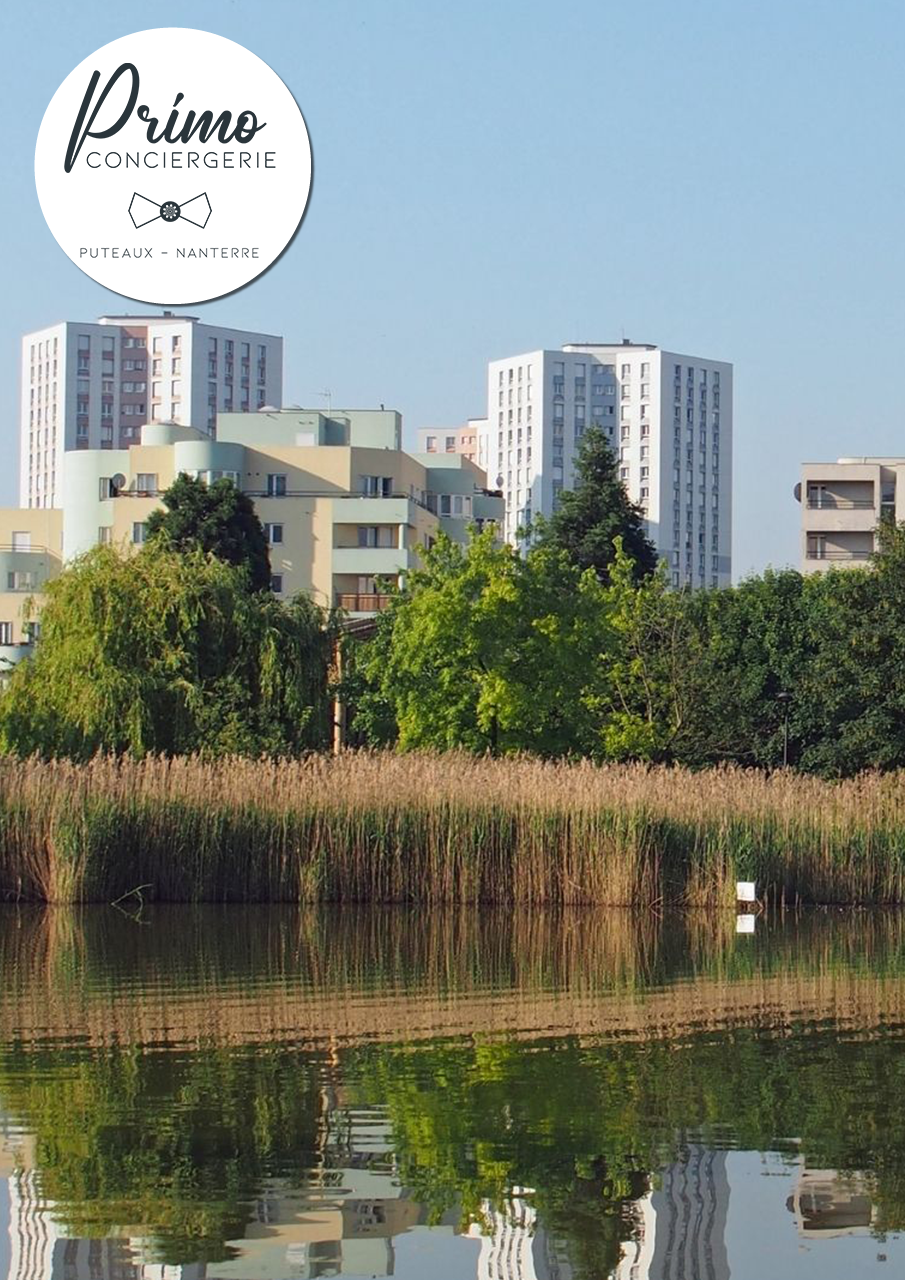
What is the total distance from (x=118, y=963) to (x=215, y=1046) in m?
4.98

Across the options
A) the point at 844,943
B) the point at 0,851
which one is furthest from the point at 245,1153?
the point at 0,851

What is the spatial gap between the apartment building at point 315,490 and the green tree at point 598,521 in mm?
20333

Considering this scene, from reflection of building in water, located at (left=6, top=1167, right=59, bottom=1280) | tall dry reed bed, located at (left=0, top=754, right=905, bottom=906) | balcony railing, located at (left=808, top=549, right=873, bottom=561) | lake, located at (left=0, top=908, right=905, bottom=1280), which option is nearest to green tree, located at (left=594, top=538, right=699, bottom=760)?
tall dry reed bed, located at (left=0, top=754, right=905, bottom=906)

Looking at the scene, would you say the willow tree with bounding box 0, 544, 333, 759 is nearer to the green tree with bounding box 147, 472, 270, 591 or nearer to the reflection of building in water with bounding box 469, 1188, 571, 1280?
the reflection of building in water with bounding box 469, 1188, 571, 1280

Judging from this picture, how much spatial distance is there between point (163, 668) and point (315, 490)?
60.9 meters

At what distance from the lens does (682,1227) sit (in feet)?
26.3

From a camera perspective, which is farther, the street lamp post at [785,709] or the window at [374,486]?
the window at [374,486]

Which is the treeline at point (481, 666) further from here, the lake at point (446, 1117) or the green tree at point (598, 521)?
the lake at point (446, 1117)

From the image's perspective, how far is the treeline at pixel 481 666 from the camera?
34844mm

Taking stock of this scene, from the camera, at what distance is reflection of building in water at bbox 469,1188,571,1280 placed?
24.3 ft

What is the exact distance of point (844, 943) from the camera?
2056cm

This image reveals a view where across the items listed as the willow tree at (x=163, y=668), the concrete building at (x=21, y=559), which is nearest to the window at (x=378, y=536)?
the concrete building at (x=21, y=559)

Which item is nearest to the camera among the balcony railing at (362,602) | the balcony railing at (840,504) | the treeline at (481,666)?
the treeline at (481,666)

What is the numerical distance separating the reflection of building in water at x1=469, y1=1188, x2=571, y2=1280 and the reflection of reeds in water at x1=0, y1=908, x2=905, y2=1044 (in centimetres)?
473
